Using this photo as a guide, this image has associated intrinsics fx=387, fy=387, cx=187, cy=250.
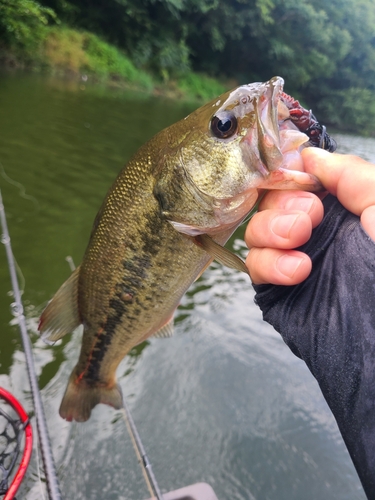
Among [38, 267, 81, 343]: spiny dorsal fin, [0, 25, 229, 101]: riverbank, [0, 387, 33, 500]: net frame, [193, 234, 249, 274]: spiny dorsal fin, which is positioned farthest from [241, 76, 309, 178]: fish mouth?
[0, 25, 229, 101]: riverbank

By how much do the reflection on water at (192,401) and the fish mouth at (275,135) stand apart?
2481 mm

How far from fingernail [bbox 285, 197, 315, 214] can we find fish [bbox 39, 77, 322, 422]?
5 centimetres

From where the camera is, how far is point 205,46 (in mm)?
34312

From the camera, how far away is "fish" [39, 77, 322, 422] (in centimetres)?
145

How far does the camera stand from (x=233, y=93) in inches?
61.2

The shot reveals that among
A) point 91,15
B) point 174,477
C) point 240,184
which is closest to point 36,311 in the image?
point 174,477

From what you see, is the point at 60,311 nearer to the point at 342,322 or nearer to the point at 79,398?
the point at 79,398

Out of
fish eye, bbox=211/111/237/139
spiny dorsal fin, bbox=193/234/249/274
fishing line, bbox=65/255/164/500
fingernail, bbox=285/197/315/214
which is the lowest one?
fishing line, bbox=65/255/164/500

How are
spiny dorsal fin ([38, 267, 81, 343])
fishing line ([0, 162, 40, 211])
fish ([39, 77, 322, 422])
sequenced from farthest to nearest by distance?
fishing line ([0, 162, 40, 211]) → spiny dorsal fin ([38, 267, 81, 343]) → fish ([39, 77, 322, 422])

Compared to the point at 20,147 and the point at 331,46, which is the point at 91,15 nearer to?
the point at 20,147

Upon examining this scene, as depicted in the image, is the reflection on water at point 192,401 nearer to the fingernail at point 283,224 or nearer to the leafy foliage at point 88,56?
the fingernail at point 283,224

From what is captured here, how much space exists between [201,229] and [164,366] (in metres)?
2.65

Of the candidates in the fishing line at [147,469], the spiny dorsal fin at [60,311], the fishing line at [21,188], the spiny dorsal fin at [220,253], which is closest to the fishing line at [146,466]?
the fishing line at [147,469]

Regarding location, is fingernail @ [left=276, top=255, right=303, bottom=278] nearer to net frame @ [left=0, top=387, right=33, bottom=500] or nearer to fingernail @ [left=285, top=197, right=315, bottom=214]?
fingernail @ [left=285, top=197, right=315, bottom=214]
